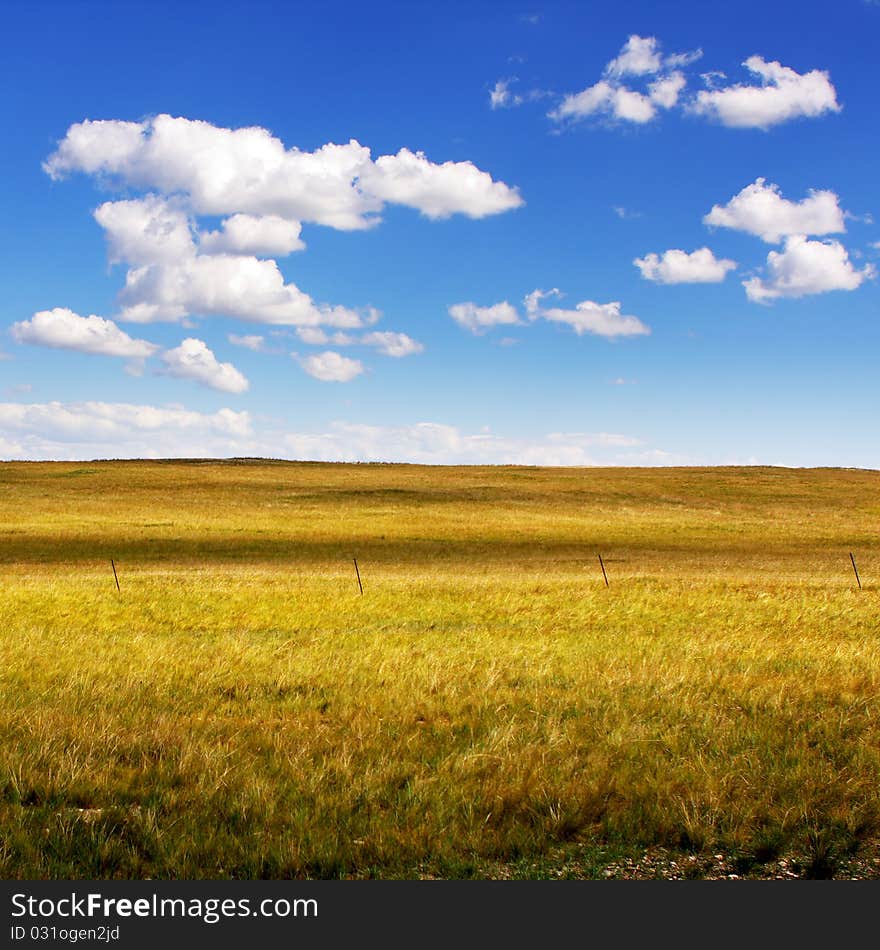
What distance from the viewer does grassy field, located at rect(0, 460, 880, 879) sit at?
568 cm

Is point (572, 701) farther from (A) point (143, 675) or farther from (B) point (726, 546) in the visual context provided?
(B) point (726, 546)

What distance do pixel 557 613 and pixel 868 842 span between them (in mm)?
12701

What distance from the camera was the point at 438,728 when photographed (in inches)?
338

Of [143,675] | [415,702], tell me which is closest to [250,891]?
[415,702]

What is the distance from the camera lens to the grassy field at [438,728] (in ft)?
18.6

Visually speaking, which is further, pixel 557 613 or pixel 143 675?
pixel 557 613

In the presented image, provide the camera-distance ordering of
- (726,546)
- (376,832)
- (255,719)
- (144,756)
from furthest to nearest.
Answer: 1. (726,546)
2. (255,719)
3. (144,756)
4. (376,832)

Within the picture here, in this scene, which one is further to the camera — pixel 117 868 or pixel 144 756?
pixel 144 756

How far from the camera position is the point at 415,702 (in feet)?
31.8

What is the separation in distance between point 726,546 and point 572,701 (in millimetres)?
38468

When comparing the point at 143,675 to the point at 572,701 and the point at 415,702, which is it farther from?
the point at 572,701

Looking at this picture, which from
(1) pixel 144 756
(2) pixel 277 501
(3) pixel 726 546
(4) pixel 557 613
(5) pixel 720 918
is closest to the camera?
(5) pixel 720 918

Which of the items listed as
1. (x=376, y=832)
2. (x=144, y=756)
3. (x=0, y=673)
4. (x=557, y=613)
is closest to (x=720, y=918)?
(x=376, y=832)

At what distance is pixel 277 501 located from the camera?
230 ft
